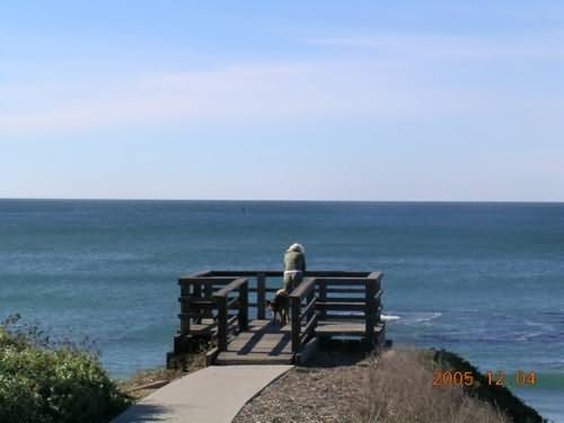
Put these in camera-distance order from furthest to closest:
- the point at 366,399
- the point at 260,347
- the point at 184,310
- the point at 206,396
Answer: the point at 184,310
the point at 260,347
the point at 206,396
the point at 366,399

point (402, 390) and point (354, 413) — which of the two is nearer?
point (354, 413)

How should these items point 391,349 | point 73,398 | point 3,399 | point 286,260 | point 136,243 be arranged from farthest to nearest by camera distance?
1. point 136,243
2. point 286,260
3. point 391,349
4. point 73,398
5. point 3,399

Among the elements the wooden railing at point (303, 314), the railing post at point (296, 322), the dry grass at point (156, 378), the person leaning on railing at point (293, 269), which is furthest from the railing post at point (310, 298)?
the dry grass at point (156, 378)

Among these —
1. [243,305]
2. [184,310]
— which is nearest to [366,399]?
[184,310]

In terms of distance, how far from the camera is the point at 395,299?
4819cm

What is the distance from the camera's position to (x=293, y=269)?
16406mm

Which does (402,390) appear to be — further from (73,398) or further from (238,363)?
(73,398)

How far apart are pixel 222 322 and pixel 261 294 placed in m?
3.31

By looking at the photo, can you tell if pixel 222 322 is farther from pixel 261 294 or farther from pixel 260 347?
pixel 261 294

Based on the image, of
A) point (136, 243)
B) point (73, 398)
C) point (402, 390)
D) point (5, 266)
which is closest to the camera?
point (73, 398)

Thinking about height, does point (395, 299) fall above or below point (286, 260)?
below

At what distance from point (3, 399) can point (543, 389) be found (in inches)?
699

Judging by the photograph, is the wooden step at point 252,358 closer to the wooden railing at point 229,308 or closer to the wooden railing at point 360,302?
the wooden railing at point 229,308

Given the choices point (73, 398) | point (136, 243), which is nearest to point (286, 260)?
point (73, 398)
